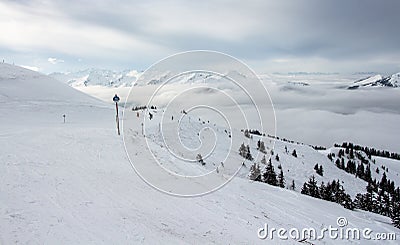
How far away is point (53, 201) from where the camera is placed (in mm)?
9898

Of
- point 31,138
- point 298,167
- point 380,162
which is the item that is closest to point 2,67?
point 31,138

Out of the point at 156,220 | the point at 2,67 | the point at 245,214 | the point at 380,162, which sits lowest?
the point at 380,162

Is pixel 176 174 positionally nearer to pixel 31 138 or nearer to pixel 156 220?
pixel 156 220

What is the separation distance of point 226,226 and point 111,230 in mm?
4932

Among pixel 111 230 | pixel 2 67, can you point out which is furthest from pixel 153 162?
pixel 2 67

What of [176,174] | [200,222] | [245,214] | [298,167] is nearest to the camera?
[200,222]

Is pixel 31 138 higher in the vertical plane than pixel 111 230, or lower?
higher

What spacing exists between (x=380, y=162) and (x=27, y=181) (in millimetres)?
236057

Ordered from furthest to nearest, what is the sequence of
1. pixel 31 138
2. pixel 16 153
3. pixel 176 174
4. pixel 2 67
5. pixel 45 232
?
pixel 2 67
pixel 31 138
pixel 176 174
pixel 16 153
pixel 45 232

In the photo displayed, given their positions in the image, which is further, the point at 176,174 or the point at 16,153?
A: the point at 176,174

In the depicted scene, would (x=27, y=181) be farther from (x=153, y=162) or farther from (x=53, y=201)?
(x=153, y=162)

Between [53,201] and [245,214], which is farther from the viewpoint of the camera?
[245,214]

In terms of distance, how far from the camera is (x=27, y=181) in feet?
37.2

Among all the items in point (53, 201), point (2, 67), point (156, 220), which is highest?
point (2, 67)
